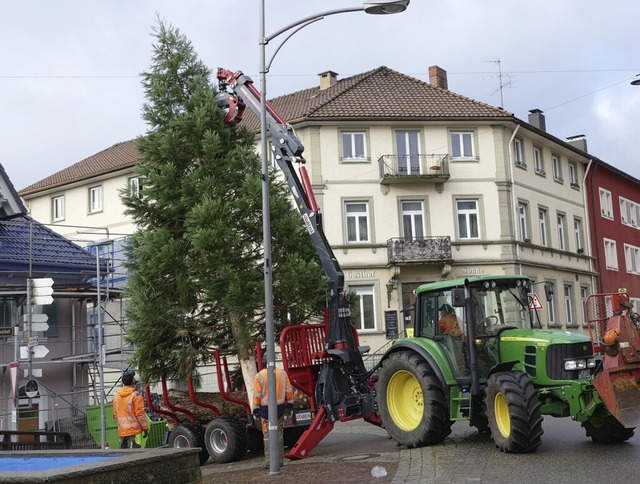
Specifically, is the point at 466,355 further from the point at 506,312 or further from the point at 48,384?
the point at 48,384

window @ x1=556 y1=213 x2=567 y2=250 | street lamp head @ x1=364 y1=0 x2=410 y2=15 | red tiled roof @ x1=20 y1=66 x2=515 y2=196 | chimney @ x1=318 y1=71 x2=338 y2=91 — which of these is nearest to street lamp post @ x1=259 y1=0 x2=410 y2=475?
street lamp head @ x1=364 y1=0 x2=410 y2=15

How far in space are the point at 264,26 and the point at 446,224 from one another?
72.9ft

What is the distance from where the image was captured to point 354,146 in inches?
1369

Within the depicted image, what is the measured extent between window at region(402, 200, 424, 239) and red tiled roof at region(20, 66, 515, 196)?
3497mm

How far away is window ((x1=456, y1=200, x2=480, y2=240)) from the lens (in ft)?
115

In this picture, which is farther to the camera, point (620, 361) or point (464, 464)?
point (620, 361)

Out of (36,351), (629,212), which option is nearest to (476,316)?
(36,351)

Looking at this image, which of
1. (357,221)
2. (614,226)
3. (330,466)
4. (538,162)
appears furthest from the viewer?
(614,226)

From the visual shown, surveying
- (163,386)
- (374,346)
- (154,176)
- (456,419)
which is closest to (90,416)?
(163,386)

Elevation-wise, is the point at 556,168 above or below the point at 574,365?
above

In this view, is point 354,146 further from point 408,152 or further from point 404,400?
point 404,400

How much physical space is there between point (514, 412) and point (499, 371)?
1349 millimetres

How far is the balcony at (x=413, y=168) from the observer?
112 ft

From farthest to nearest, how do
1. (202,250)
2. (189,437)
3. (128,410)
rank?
(202,250)
(189,437)
(128,410)
